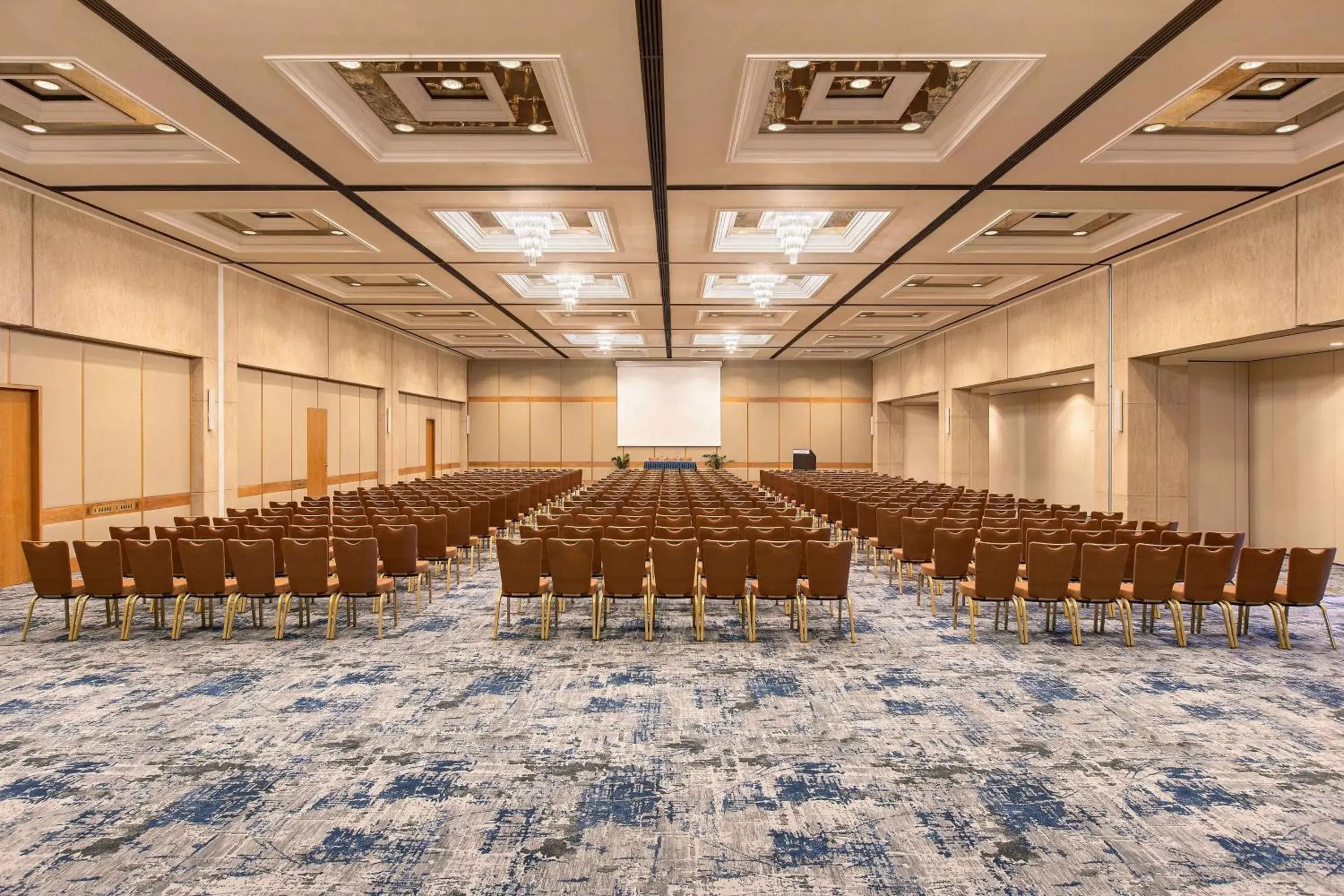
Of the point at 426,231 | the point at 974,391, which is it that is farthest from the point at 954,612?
the point at 974,391

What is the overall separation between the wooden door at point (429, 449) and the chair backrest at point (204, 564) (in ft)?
58.4

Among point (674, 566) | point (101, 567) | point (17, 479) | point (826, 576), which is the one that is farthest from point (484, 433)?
point (826, 576)

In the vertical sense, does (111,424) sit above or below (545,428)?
below

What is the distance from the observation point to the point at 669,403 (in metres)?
28.2

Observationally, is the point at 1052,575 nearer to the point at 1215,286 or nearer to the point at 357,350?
the point at 1215,286

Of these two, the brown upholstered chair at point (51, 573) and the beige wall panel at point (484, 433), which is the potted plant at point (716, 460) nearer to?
the beige wall panel at point (484, 433)

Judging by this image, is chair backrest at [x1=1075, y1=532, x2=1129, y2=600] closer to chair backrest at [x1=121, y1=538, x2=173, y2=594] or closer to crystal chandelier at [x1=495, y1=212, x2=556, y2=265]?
crystal chandelier at [x1=495, y1=212, x2=556, y2=265]

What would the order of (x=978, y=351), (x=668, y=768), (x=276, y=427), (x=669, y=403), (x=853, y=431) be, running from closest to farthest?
(x=668, y=768), (x=276, y=427), (x=978, y=351), (x=669, y=403), (x=853, y=431)

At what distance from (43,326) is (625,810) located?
10068mm

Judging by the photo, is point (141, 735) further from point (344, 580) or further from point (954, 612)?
point (954, 612)

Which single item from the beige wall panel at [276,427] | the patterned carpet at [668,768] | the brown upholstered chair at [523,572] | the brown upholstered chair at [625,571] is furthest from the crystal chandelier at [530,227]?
the beige wall panel at [276,427]

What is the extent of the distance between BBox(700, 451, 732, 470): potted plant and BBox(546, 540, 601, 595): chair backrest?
2058cm

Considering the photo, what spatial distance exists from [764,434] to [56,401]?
2266 centimetres

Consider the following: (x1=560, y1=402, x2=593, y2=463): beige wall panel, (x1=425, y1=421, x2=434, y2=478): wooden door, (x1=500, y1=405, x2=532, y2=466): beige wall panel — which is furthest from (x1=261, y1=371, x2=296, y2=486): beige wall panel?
(x1=560, y1=402, x2=593, y2=463): beige wall panel
